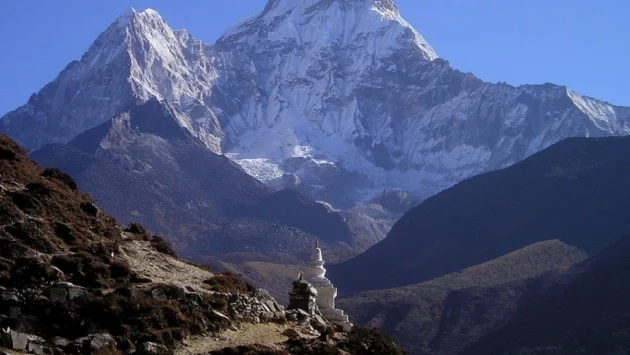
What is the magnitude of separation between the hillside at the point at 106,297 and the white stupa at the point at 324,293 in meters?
5.25

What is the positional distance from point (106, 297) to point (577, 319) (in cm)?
9906

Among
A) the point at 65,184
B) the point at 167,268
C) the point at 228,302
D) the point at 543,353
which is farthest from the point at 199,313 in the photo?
the point at 543,353

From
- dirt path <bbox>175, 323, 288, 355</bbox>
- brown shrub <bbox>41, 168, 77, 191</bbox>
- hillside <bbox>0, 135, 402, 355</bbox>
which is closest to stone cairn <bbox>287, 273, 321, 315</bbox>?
hillside <bbox>0, 135, 402, 355</bbox>

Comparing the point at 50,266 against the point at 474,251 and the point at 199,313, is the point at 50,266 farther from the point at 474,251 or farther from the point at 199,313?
the point at 474,251

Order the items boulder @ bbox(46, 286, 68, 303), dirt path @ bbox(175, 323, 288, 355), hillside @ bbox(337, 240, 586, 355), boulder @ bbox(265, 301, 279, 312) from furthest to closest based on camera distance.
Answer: hillside @ bbox(337, 240, 586, 355) → boulder @ bbox(265, 301, 279, 312) → dirt path @ bbox(175, 323, 288, 355) → boulder @ bbox(46, 286, 68, 303)

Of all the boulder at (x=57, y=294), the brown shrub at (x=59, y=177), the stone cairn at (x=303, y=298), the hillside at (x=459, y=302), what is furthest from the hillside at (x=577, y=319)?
the boulder at (x=57, y=294)

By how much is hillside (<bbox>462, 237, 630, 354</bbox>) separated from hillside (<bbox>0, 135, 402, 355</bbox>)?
259 ft

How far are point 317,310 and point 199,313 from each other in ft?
30.1

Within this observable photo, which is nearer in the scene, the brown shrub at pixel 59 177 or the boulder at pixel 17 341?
the boulder at pixel 17 341

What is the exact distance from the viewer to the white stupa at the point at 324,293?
1655 inches

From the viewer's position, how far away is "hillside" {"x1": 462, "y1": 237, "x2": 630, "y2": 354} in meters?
113

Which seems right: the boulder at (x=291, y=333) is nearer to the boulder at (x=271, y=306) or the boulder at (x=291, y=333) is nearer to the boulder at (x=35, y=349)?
the boulder at (x=271, y=306)

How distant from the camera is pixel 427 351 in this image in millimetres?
124938

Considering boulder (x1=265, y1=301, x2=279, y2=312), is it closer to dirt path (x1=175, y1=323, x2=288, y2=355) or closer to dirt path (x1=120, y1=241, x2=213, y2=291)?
dirt path (x1=175, y1=323, x2=288, y2=355)
